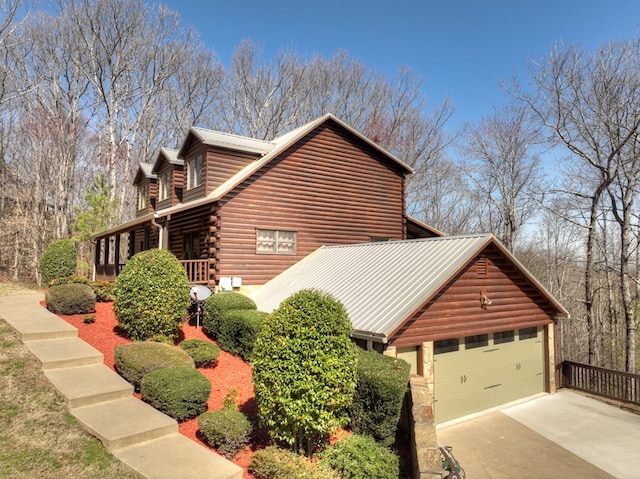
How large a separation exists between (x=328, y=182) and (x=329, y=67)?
69.1ft

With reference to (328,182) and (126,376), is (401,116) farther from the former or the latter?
(126,376)

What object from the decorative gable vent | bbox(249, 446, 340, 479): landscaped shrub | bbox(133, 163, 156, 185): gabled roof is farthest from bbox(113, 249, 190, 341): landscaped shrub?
bbox(133, 163, 156, 185): gabled roof

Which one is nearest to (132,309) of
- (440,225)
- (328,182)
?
(328,182)

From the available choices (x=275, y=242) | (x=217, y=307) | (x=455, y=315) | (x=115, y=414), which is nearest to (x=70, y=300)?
(x=217, y=307)

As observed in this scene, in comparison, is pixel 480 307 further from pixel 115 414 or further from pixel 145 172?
pixel 145 172

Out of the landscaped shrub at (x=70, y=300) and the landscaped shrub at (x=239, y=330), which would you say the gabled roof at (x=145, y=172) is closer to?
the landscaped shrub at (x=70, y=300)

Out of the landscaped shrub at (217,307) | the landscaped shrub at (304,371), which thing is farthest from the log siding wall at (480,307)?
the landscaped shrub at (217,307)

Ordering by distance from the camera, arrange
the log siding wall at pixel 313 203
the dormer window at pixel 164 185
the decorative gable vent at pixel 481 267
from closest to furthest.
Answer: the decorative gable vent at pixel 481 267, the log siding wall at pixel 313 203, the dormer window at pixel 164 185

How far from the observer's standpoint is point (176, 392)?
266 inches

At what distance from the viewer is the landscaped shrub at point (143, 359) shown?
745 cm

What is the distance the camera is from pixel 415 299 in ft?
30.2

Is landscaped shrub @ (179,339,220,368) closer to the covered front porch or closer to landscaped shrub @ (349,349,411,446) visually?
landscaped shrub @ (349,349,411,446)

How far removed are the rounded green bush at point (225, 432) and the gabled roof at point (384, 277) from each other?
359 cm

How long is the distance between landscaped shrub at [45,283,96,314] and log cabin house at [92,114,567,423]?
345 centimetres
